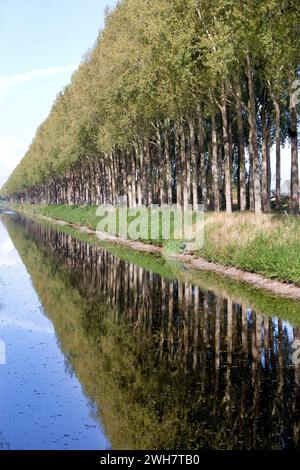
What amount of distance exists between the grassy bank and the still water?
7.82 feet

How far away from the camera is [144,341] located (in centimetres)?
1514

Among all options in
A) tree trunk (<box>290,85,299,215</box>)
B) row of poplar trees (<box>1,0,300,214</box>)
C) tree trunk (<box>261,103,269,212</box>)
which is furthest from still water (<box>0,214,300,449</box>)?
tree trunk (<box>261,103,269,212</box>)

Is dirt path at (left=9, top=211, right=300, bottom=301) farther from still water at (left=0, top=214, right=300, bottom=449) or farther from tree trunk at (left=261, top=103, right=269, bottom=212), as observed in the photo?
tree trunk at (left=261, top=103, right=269, bottom=212)

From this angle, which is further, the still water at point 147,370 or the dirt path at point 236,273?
the dirt path at point 236,273

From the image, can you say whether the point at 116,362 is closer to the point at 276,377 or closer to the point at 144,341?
the point at 144,341

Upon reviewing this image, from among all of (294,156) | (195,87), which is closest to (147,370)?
(294,156)

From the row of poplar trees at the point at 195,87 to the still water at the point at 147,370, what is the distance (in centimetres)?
1153

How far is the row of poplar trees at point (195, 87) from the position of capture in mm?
28922

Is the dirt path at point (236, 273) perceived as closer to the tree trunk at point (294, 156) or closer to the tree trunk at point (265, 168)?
the tree trunk at point (294, 156)

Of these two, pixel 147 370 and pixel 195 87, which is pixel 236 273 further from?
pixel 195 87

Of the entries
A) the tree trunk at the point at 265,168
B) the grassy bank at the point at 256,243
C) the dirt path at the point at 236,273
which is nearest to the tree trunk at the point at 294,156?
the grassy bank at the point at 256,243

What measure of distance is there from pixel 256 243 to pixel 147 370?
1373 centimetres

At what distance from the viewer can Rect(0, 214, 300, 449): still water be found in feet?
30.6
